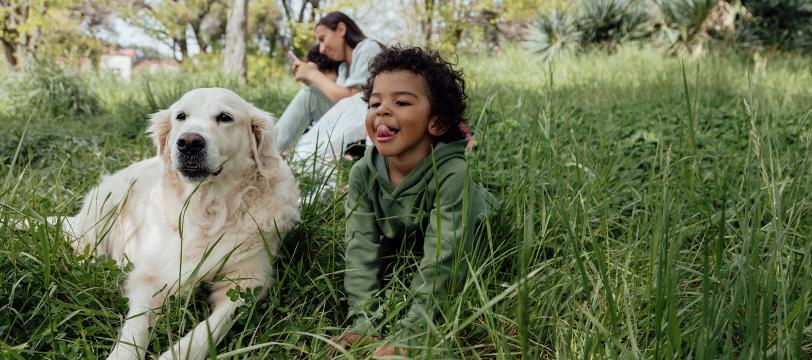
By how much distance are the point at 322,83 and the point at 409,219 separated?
8.01 feet

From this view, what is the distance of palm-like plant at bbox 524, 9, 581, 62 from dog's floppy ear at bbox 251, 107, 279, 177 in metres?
9.59

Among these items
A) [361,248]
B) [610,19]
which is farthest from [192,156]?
[610,19]

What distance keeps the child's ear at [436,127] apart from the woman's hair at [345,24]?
2.58 m

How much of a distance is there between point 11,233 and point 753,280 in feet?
7.20

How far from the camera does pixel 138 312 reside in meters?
1.78

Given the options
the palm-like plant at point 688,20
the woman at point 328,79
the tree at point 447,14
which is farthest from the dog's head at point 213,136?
the tree at point 447,14

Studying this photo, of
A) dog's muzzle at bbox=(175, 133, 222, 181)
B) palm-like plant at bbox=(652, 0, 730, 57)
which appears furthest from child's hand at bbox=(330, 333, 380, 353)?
palm-like plant at bbox=(652, 0, 730, 57)

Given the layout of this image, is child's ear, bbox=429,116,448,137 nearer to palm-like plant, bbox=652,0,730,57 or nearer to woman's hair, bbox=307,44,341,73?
woman's hair, bbox=307,44,341,73

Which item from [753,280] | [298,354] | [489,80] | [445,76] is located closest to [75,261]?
A: [298,354]

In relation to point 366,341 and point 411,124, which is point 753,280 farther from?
point 411,124

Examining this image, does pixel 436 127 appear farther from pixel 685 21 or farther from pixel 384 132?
pixel 685 21

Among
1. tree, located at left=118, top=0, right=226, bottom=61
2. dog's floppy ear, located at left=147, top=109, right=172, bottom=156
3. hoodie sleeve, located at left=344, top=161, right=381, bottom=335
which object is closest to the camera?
hoodie sleeve, located at left=344, top=161, right=381, bottom=335

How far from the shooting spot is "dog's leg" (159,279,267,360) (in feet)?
5.33

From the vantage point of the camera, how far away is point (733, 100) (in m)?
5.59
